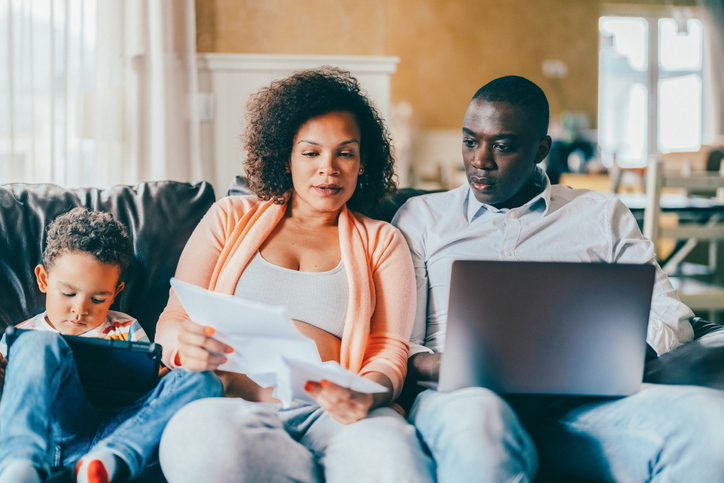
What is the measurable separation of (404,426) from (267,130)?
2.55 ft

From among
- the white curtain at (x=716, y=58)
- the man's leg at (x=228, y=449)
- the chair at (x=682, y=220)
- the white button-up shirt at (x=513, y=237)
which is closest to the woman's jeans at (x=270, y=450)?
the man's leg at (x=228, y=449)

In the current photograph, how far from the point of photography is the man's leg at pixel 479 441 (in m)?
0.95

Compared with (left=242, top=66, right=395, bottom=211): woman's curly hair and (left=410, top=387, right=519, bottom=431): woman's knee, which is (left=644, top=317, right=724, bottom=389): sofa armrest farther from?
(left=242, top=66, right=395, bottom=211): woman's curly hair

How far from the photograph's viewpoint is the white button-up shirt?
1410 mm

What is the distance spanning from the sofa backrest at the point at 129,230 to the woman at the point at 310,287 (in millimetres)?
188

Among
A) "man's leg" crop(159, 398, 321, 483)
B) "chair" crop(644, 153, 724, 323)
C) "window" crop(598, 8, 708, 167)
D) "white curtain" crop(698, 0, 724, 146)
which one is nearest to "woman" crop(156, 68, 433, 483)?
"man's leg" crop(159, 398, 321, 483)

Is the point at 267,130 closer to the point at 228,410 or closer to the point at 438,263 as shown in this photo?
the point at 438,263

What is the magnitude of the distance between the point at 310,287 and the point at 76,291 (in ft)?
1.69

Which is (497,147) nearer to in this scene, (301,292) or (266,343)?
(301,292)

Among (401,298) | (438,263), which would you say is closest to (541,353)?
(401,298)

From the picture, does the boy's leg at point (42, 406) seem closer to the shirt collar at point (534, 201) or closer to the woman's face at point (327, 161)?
the woman's face at point (327, 161)

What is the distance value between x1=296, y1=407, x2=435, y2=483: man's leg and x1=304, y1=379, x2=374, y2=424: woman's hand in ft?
0.05

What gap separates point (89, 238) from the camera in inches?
52.1

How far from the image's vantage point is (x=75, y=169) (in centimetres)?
226
